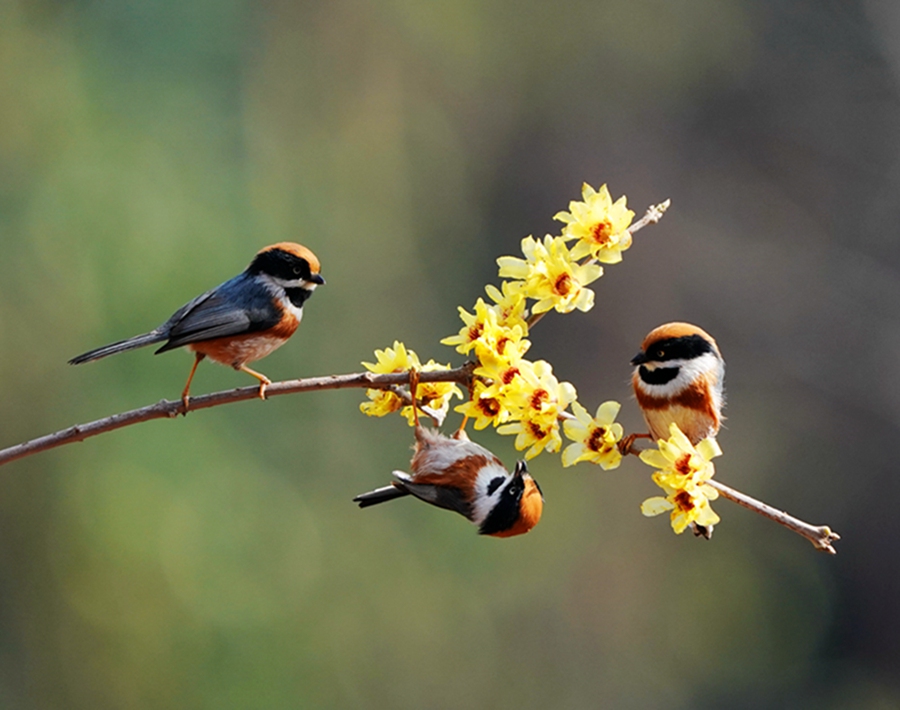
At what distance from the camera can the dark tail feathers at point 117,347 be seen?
203 cm

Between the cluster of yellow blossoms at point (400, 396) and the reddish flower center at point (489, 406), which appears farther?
the cluster of yellow blossoms at point (400, 396)

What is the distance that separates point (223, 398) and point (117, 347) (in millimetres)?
449

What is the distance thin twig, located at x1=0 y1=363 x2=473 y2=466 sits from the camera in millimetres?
1754

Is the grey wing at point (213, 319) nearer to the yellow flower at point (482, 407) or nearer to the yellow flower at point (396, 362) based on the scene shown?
the yellow flower at point (396, 362)

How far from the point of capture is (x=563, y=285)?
1906 mm

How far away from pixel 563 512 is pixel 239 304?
8.07 meters

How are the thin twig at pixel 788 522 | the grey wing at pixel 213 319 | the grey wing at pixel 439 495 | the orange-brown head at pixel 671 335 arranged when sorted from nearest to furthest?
the thin twig at pixel 788 522, the orange-brown head at pixel 671 335, the grey wing at pixel 439 495, the grey wing at pixel 213 319

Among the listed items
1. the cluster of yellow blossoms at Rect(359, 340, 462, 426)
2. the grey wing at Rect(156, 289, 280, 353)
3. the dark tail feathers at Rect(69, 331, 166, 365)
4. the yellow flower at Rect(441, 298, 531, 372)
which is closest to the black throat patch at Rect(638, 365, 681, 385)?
the cluster of yellow blossoms at Rect(359, 340, 462, 426)

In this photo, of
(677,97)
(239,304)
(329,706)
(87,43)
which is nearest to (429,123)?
(677,97)

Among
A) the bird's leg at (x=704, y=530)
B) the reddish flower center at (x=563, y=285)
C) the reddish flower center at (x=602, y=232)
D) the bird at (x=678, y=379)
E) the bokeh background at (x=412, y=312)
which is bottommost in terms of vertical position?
the bokeh background at (x=412, y=312)

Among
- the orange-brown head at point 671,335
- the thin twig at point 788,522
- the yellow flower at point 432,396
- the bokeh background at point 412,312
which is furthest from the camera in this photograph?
the bokeh background at point 412,312

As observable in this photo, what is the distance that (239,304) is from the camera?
2.70m

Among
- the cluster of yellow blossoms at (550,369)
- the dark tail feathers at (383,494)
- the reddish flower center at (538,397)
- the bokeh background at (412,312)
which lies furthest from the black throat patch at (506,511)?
the bokeh background at (412,312)

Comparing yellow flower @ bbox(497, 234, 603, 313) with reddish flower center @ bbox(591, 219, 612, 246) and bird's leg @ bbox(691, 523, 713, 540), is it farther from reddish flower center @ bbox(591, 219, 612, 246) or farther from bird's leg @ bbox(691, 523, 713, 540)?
bird's leg @ bbox(691, 523, 713, 540)
